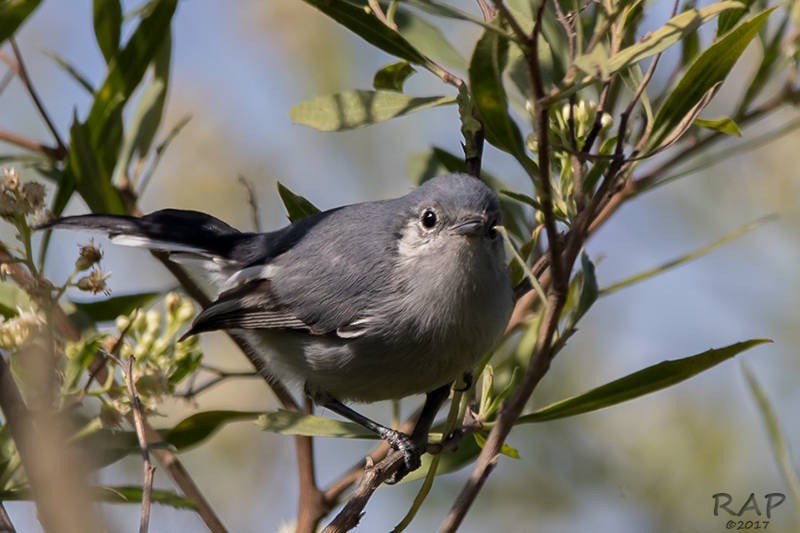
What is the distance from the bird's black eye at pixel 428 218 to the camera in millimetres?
2725

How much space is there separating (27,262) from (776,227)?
2718mm

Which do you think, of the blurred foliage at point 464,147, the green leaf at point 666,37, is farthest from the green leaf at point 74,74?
the green leaf at point 666,37

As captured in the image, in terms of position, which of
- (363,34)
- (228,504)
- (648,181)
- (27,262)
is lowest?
(228,504)

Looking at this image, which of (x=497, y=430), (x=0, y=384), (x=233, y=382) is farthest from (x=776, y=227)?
(x=0, y=384)

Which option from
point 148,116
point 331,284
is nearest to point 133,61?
point 148,116

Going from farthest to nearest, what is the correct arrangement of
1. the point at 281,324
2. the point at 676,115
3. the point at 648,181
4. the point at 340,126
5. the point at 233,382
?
the point at 233,382 < the point at 281,324 < the point at 648,181 < the point at 340,126 < the point at 676,115

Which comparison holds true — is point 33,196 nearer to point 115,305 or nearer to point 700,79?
point 115,305

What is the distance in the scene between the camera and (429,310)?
2742mm

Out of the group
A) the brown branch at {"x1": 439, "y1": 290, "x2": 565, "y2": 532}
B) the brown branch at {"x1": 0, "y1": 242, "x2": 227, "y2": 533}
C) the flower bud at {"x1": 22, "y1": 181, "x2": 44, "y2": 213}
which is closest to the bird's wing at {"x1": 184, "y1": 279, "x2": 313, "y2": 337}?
the brown branch at {"x1": 0, "y1": 242, "x2": 227, "y2": 533}

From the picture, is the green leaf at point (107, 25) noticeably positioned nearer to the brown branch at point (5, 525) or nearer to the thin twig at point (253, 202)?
the thin twig at point (253, 202)

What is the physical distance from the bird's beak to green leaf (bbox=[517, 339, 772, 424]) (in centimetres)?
64

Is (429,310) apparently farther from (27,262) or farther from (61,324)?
(27,262)

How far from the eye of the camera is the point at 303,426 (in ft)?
6.95

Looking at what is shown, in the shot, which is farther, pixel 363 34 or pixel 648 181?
pixel 648 181
